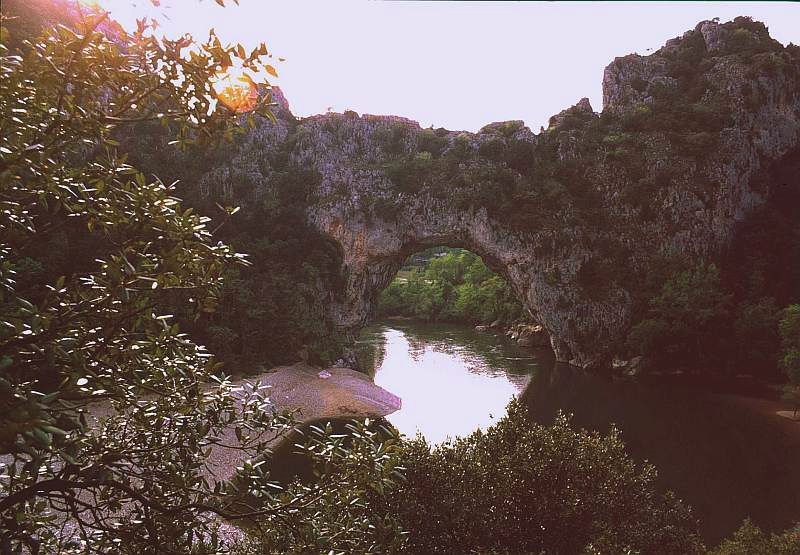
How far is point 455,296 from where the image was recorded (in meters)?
70.0

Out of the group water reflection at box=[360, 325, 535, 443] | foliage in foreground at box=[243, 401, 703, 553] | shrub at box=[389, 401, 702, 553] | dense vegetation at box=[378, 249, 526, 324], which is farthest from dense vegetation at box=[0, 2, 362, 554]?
dense vegetation at box=[378, 249, 526, 324]

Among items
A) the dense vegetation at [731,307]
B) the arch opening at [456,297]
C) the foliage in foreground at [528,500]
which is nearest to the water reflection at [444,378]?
the arch opening at [456,297]

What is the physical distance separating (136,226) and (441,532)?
809 centimetres

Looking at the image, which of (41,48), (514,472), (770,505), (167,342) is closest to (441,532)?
(514,472)

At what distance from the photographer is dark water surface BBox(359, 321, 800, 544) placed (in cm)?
1911

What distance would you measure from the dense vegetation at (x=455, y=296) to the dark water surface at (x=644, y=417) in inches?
512

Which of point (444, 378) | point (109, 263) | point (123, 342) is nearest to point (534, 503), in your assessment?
point (123, 342)

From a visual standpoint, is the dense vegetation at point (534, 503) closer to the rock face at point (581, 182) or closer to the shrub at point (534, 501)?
the shrub at point (534, 501)

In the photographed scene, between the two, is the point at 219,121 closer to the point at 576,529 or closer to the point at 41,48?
the point at 41,48

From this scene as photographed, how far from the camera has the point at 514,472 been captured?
10562mm

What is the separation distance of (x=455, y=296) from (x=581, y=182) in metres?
30.3

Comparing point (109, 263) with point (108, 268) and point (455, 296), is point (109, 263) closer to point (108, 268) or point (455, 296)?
point (108, 268)

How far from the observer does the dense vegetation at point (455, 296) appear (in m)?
61.2

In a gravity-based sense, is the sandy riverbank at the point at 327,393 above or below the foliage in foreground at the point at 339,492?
below
